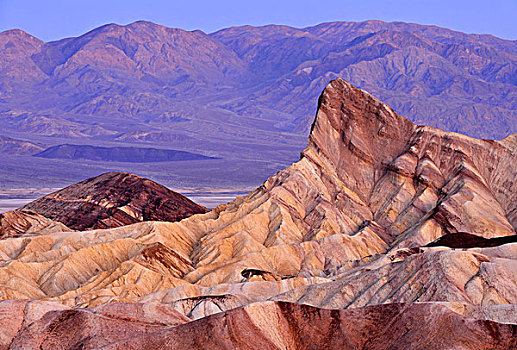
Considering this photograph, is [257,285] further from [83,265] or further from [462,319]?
[462,319]

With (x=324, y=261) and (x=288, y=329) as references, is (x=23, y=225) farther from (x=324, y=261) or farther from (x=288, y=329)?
(x=288, y=329)

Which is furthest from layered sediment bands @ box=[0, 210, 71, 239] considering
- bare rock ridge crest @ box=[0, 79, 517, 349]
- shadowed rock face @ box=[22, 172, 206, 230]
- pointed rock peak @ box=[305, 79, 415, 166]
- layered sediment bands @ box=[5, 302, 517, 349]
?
layered sediment bands @ box=[5, 302, 517, 349]

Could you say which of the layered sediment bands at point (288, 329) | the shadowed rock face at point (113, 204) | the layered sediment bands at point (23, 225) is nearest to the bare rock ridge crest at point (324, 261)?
the layered sediment bands at point (288, 329)

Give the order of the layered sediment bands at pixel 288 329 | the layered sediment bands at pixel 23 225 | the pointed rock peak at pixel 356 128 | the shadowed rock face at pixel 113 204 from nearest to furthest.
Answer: the layered sediment bands at pixel 288 329 → the pointed rock peak at pixel 356 128 → the layered sediment bands at pixel 23 225 → the shadowed rock face at pixel 113 204

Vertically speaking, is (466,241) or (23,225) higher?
(466,241)

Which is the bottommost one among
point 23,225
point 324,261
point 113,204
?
point 113,204

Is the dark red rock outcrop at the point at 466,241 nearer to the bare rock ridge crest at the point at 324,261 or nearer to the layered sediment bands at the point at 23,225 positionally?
the bare rock ridge crest at the point at 324,261

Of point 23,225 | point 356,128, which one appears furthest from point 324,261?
point 23,225
